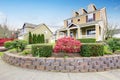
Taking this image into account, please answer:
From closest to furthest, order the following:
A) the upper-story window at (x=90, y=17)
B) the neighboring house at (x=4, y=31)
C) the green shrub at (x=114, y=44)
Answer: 1. the green shrub at (x=114, y=44)
2. the upper-story window at (x=90, y=17)
3. the neighboring house at (x=4, y=31)

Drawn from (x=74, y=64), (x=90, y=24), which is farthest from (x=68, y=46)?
(x=90, y=24)

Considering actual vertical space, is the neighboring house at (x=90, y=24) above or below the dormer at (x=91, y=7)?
below

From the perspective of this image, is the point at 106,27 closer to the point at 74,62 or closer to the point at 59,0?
the point at 59,0

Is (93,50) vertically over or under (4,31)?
under

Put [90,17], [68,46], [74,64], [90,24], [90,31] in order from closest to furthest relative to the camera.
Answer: [74,64] < [68,46] < [90,24] < [90,31] < [90,17]

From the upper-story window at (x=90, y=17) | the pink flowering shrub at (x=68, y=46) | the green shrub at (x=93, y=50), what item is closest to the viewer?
the green shrub at (x=93, y=50)

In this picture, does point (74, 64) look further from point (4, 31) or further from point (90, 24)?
point (4, 31)

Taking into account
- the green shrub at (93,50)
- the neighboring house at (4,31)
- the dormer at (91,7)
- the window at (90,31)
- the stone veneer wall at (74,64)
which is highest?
the dormer at (91,7)

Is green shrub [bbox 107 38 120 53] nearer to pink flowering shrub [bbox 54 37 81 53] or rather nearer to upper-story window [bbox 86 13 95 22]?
pink flowering shrub [bbox 54 37 81 53]

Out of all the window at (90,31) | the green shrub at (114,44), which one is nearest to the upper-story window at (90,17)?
the window at (90,31)

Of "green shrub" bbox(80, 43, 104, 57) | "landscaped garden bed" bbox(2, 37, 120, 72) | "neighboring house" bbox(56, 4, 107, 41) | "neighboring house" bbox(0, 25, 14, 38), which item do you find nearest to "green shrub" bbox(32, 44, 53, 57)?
"landscaped garden bed" bbox(2, 37, 120, 72)

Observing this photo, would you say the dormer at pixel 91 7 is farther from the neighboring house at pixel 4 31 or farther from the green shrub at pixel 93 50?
the neighboring house at pixel 4 31

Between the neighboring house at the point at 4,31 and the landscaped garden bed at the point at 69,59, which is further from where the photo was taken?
the neighboring house at the point at 4,31

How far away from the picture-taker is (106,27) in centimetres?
2264
